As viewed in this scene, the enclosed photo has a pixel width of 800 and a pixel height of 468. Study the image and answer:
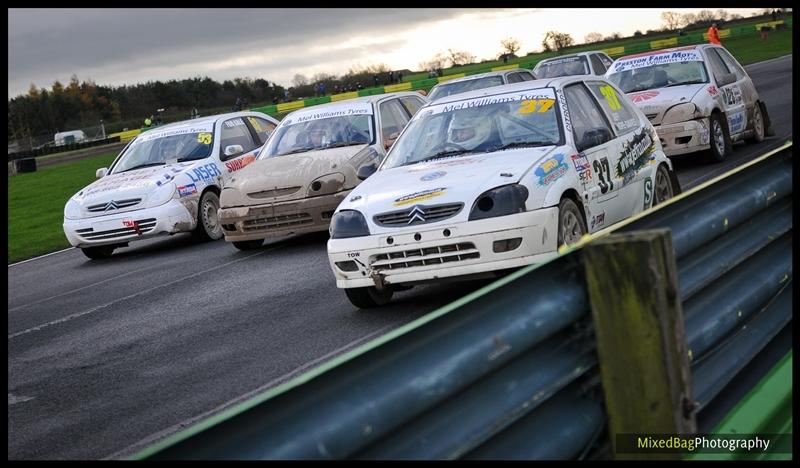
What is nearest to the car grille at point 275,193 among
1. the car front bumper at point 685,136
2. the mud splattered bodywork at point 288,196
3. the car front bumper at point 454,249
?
the mud splattered bodywork at point 288,196

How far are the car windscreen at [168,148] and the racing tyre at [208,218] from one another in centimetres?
64

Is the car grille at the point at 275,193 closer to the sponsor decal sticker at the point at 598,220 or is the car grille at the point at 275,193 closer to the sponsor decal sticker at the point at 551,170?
the sponsor decal sticker at the point at 598,220

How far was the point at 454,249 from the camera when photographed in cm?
815

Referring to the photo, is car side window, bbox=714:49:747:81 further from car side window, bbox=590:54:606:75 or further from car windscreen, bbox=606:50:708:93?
car side window, bbox=590:54:606:75

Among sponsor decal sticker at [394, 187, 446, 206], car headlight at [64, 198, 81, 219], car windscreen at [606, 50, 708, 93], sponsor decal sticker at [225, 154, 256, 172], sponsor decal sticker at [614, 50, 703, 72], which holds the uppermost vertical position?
sponsor decal sticker at [614, 50, 703, 72]

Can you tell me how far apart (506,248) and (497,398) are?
515 centimetres

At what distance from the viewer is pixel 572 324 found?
327 centimetres

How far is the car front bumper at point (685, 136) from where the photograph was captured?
51.3 feet

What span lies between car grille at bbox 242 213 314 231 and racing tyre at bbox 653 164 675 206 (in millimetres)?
4088

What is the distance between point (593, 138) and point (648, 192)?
3.76 ft

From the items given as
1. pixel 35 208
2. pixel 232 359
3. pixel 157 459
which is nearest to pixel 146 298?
pixel 232 359

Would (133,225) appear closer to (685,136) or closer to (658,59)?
(685,136)

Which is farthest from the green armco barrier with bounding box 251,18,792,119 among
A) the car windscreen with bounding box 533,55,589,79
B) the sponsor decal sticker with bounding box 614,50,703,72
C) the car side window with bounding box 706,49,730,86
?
the car side window with bounding box 706,49,730,86

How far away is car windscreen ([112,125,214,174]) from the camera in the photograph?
53.3 ft
